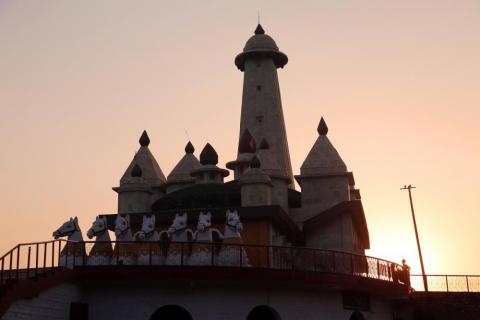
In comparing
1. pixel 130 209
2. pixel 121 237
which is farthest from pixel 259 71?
pixel 121 237

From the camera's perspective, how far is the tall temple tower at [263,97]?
47.2m

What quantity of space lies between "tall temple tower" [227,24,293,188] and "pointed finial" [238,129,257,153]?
165cm

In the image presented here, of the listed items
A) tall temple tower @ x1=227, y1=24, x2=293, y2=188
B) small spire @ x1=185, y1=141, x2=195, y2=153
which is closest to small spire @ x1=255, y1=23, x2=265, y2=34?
tall temple tower @ x1=227, y1=24, x2=293, y2=188

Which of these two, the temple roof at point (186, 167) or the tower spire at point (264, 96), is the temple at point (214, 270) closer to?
the temple roof at point (186, 167)

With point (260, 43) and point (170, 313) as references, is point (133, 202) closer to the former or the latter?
point (170, 313)

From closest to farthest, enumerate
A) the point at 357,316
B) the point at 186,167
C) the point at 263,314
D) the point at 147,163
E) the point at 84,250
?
the point at 84,250 < the point at 263,314 < the point at 357,316 < the point at 147,163 < the point at 186,167

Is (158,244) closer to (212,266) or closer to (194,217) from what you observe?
(212,266)

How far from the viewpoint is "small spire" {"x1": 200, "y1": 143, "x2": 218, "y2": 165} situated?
137 feet

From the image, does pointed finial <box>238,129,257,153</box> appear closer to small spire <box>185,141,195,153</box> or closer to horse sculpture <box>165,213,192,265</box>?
small spire <box>185,141,195,153</box>

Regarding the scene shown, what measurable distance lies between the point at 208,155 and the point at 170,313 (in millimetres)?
17633

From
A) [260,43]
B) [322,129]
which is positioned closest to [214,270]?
[322,129]

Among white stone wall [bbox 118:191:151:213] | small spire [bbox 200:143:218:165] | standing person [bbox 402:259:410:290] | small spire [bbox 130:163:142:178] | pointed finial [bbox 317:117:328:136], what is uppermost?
pointed finial [bbox 317:117:328:136]

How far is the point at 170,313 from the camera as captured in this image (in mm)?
25141

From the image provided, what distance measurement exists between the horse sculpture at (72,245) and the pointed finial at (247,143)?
776 inches
